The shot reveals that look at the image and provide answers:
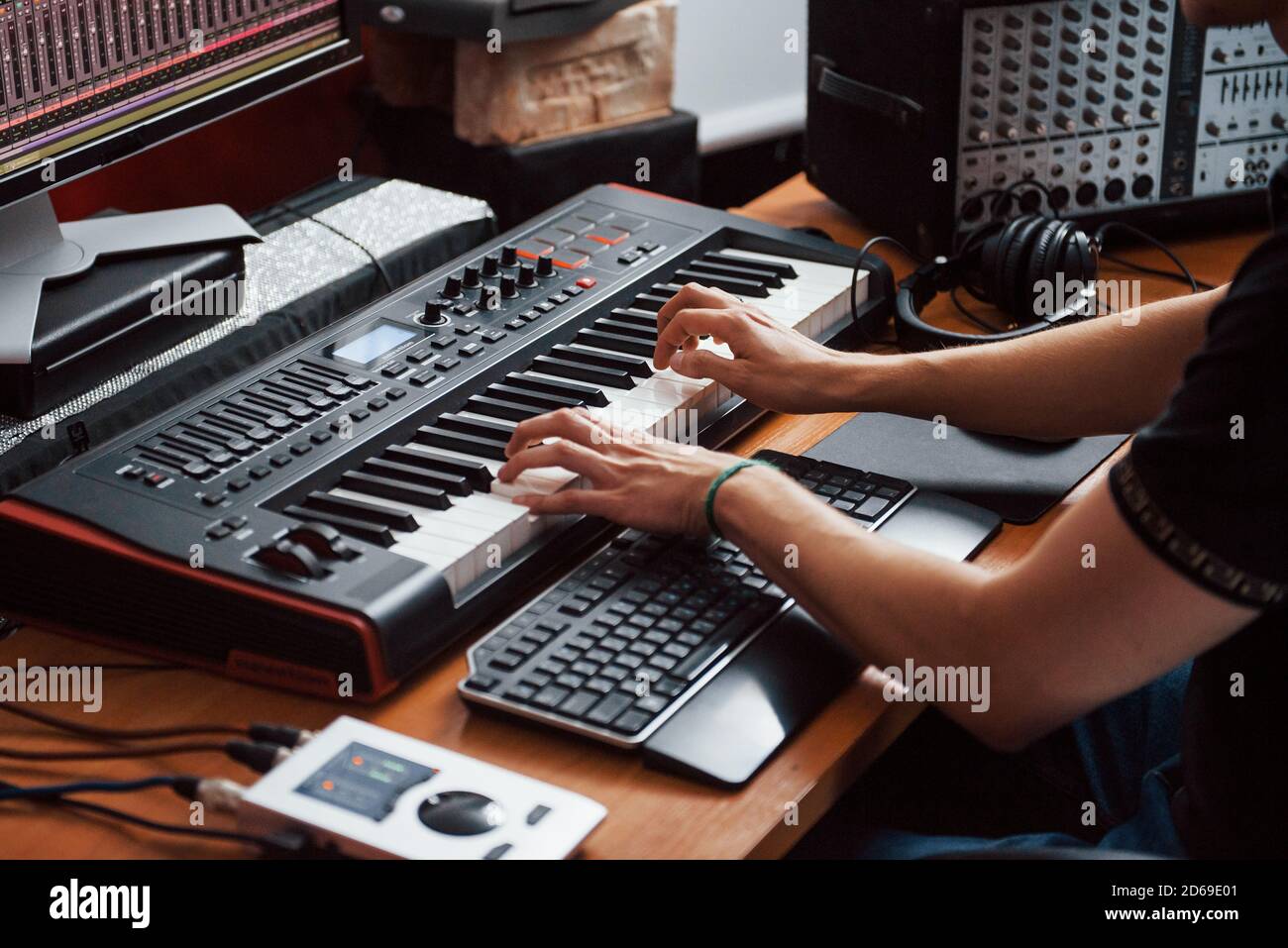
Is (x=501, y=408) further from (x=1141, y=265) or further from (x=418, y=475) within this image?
(x=1141, y=265)

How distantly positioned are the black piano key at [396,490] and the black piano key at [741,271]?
1.57 ft

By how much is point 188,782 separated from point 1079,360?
83cm

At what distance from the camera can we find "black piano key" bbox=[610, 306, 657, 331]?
137 cm

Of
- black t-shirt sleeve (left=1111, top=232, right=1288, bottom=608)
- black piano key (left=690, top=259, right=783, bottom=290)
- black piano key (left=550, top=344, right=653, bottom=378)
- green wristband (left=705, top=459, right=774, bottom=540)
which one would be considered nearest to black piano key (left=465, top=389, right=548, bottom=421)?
black piano key (left=550, top=344, right=653, bottom=378)

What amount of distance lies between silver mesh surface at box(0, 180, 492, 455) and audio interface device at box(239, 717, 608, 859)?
50cm

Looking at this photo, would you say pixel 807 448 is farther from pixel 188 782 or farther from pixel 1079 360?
pixel 188 782

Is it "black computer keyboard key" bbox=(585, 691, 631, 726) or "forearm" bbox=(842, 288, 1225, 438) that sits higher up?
"forearm" bbox=(842, 288, 1225, 438)

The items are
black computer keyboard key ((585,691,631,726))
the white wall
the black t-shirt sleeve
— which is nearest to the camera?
the black t-shirt sleeve

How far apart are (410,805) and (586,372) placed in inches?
21.0

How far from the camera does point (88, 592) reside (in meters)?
1.05

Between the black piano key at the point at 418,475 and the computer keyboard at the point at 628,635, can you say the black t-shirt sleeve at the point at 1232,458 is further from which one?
the black piano key at the point at 418,475

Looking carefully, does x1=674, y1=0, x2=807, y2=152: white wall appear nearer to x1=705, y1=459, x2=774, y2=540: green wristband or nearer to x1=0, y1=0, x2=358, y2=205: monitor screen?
x1=0, y1=0, x2=358, y2=205: monitor screen

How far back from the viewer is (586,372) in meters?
1.29

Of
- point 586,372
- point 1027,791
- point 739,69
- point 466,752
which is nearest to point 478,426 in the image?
point 586,372
